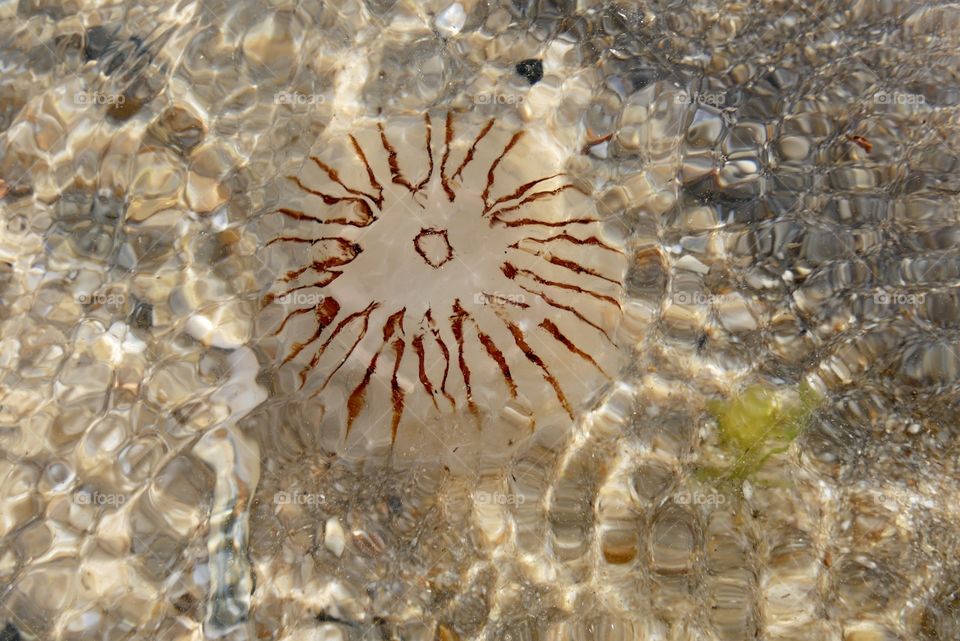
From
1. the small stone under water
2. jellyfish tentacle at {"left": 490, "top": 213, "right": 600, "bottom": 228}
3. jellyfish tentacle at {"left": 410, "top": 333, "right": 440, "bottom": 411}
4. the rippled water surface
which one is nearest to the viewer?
the rippled water surface

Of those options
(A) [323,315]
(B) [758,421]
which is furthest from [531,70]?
(B) [758,421]

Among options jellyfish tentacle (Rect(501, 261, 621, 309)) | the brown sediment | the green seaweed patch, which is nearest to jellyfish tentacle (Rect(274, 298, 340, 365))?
jellyfish tentacle (Rect(501, 261, 621, 309))

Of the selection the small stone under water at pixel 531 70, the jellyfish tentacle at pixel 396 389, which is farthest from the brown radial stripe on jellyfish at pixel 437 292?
the small stone under water at pixel 531 70

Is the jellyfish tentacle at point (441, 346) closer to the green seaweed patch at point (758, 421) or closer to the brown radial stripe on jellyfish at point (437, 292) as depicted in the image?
the brown radial stripe on jellyfish at point (437, 292)

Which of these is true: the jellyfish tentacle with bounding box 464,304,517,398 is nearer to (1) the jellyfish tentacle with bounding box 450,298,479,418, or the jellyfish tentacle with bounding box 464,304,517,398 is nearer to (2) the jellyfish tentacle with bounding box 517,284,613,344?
(1) the jellyfish tentacle with bounding box 450,298,479,418

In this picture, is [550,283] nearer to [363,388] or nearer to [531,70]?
[363,388]

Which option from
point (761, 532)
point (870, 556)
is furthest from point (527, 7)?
point (870, 556)

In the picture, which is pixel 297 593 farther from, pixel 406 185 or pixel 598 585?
pixel 406 185
